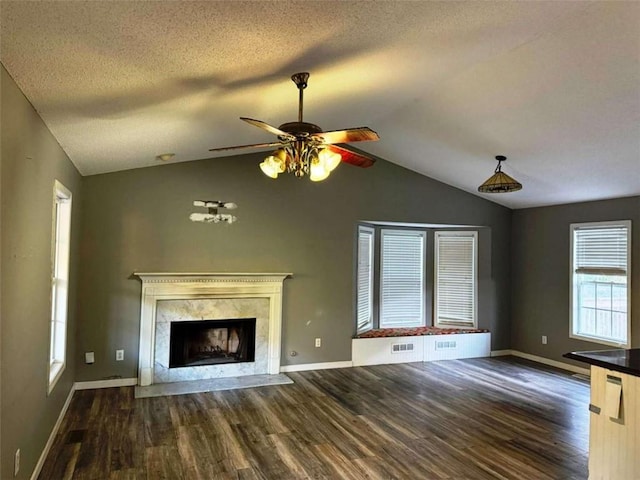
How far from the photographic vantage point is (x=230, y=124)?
373 cm

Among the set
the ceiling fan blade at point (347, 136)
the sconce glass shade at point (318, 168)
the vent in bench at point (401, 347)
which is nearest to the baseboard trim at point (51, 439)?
the sconce glass shade at point (318, 168)

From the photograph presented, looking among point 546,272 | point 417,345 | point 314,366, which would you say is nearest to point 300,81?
point 314,366

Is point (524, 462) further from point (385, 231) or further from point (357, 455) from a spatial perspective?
point (385, 231)

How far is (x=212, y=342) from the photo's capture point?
207 inches

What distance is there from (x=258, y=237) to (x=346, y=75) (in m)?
2.89

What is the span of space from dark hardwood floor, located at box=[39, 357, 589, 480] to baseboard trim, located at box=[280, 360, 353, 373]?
32cm

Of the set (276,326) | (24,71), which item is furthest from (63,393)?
(24,71)

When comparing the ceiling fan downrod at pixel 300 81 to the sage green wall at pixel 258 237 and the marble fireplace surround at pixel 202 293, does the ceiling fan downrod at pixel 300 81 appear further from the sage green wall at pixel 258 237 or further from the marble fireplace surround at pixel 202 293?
the marble fireplace surround at pixel 202 293

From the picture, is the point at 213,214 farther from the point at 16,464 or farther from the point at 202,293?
the point at 16,464

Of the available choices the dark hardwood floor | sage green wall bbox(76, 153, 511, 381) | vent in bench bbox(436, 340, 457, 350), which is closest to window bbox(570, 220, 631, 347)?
the dark hardwood floor

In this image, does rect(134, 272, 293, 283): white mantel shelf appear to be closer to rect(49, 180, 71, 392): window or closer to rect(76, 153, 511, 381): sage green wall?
rect(76, 153, 511, 381): sage green wall

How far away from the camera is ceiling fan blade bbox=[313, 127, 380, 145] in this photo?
2465 millimetres

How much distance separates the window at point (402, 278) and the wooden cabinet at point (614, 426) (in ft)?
14.1

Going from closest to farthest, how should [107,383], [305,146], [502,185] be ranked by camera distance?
[305,146]
[502,185]
[107,383]
